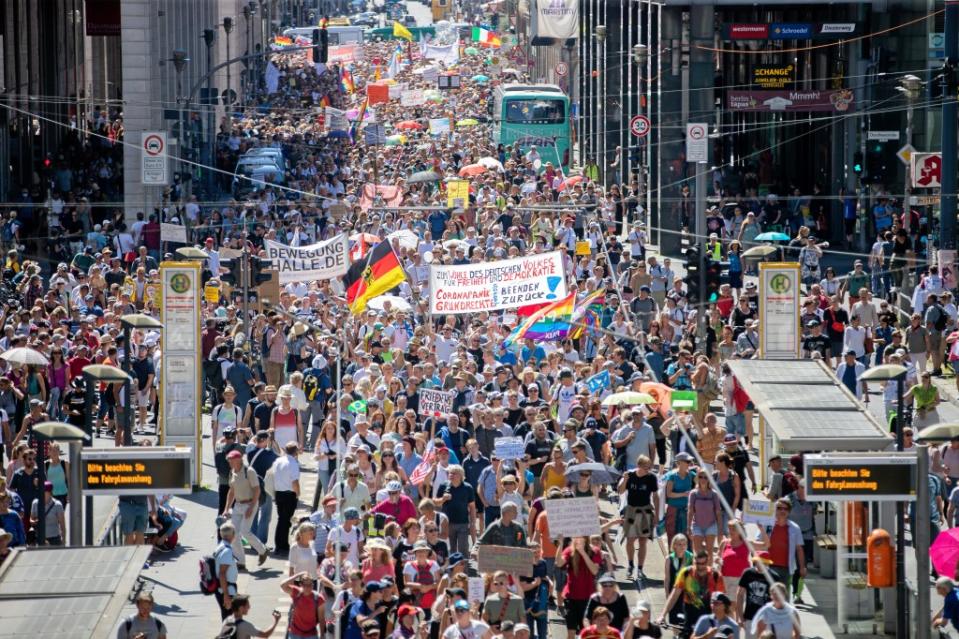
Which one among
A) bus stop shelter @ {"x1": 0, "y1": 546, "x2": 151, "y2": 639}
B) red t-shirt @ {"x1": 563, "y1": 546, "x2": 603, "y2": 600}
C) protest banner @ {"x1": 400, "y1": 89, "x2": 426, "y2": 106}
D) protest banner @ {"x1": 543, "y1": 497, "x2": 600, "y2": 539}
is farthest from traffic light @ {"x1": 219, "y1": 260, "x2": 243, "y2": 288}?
protest banner @ {"x1": 400, "y1": 89, "x2": 426, "y2": 106}

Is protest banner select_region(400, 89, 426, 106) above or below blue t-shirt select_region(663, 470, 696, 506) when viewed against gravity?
above

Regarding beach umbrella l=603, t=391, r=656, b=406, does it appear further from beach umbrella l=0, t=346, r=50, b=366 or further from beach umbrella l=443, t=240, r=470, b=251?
beach umbrella l=443, t=240, r=470, b=251

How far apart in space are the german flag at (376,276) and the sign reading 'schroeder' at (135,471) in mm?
12947

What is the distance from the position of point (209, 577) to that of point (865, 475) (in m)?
6.03

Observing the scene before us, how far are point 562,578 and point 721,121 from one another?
39.2m

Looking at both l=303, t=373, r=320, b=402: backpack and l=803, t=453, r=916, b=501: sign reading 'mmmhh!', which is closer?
l=803, t=453, r=916, b=501: sign reading 'mmmhh!'

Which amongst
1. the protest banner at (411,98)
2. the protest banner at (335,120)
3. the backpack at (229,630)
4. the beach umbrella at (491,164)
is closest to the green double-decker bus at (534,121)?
A: the protest banner at (335,120)

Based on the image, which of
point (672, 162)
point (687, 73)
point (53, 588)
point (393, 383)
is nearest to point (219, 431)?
point (393, 383)

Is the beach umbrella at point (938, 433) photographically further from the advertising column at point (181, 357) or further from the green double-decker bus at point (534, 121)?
the green double-decker bus at point (534, 121)

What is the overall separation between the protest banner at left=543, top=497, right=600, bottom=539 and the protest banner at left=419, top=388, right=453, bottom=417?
5.44 m

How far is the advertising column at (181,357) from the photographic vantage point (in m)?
26.7

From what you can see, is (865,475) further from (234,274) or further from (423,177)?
(423,177)

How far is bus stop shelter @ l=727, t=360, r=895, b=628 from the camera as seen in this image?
19.6 meters

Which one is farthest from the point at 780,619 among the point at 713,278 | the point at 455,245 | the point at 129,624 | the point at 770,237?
the point at 770,237
